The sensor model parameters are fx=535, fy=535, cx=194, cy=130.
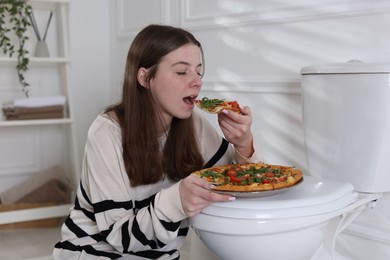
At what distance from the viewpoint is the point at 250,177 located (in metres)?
1.28

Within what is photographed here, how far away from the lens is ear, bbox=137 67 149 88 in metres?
1.51

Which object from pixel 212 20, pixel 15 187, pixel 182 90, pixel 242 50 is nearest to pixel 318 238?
pixel 182 90

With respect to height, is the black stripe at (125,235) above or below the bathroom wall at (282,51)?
below

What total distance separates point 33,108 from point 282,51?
4.71 ft

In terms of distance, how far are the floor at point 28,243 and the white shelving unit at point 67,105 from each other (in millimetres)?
86

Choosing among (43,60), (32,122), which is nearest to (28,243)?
(32,122)

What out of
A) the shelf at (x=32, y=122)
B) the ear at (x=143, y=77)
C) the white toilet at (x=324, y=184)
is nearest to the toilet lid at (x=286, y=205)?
the white toilet at (x=324, y=184)

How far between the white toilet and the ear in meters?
0.45

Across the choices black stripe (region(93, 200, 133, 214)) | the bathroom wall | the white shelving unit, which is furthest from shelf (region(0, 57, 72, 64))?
black stripe (region(93, 200, 133, 214))

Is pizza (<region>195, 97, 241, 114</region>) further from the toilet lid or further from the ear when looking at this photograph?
the toilet lid

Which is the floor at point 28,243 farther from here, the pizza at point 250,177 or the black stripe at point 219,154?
the pizza at point 250,177

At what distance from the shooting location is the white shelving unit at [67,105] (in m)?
2.80

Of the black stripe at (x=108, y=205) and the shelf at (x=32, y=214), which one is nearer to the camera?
the black stripe at (x=108, y=205)

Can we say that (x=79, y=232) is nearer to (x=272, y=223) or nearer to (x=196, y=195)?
(x=196, y=195)
